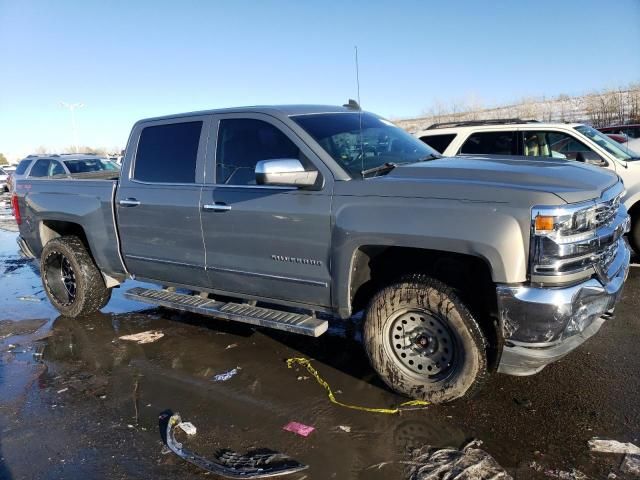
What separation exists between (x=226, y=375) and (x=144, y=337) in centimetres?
148

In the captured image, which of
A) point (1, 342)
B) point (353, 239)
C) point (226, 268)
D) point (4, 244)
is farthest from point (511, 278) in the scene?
point (4, 244)

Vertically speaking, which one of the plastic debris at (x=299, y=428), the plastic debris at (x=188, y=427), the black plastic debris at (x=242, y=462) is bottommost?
the plastic debris at (x=299, y=428)

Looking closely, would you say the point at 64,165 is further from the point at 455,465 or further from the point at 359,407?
the point at 455,465

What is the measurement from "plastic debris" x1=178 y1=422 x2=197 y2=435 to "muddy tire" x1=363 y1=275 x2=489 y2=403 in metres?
1.32

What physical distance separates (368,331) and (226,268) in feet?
4.65

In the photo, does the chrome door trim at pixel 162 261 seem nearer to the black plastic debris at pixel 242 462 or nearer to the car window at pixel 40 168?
the black plastic debris at pixel 242 462

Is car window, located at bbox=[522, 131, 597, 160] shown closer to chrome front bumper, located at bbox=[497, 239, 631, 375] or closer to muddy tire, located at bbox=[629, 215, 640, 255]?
muddy tire, located at bbox=[629, 215, 640, 255]

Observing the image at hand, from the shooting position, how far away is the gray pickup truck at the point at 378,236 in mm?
3096

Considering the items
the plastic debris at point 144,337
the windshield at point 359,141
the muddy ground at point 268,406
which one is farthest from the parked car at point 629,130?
the plastic debris at point 144,337

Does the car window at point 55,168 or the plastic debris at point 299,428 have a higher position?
the car window at point 55,168

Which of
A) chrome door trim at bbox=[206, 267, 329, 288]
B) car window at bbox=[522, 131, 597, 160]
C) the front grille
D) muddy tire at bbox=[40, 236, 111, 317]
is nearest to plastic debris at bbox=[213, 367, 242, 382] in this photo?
chrome door trim at bbox=[206, 267, 329, 288]

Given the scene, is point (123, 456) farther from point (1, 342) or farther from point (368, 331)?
point (1, 342)

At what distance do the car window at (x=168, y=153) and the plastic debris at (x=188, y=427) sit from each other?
2.09 meters

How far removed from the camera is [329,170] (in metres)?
3.80
